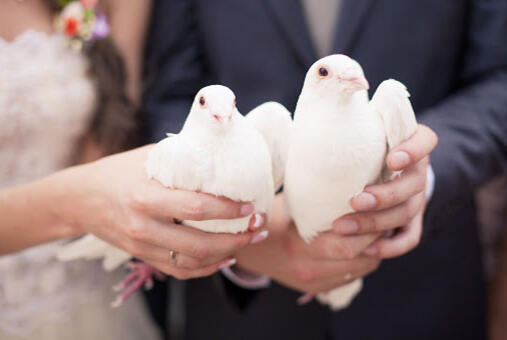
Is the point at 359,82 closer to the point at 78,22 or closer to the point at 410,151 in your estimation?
the point at 410,151

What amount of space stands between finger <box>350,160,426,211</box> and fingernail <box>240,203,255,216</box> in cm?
10

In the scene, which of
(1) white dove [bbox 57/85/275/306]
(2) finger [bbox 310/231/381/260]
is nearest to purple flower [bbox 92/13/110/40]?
(1) white dove [bbox 57/85/275/306]

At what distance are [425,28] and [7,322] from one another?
2.66 feet

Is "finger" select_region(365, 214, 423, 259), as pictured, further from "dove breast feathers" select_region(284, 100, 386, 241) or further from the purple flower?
the purple flower

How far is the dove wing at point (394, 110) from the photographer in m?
0.37

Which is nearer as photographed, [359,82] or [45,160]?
[359,82]

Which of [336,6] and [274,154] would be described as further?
[336,6]

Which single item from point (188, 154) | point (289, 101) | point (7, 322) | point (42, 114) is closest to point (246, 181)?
point (188, 154)

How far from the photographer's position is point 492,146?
0.66 meters

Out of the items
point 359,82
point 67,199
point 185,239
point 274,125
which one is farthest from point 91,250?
point 359,82

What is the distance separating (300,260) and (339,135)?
0.22 metres

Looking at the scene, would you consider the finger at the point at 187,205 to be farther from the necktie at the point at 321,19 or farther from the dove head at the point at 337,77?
the necktie at the point at 321,19

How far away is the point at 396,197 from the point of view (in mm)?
423

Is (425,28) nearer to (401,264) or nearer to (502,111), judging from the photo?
(502,111)
